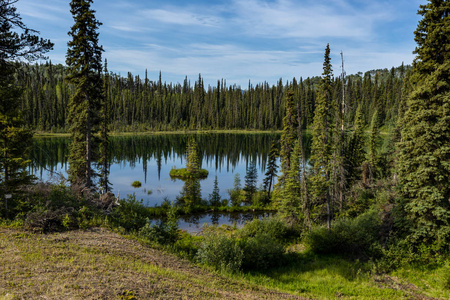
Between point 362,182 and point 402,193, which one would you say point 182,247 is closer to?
point 402,193

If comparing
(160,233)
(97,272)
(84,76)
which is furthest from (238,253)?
(84,76)

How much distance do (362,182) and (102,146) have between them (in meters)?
31.1

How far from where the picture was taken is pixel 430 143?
16.0m

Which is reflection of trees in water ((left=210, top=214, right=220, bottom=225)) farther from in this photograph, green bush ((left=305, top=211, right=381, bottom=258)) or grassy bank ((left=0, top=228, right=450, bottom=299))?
grassy bank ((left=0, top=228, right=450, bottom=299))

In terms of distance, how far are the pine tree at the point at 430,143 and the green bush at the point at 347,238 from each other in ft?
9.28

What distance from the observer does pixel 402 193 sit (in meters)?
17.5

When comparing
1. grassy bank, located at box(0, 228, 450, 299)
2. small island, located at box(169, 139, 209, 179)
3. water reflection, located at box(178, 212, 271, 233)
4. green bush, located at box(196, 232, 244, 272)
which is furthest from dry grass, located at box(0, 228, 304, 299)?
small island, located at box(169, 139, 209, 179)

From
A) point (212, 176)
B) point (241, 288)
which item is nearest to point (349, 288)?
point (241, 288)

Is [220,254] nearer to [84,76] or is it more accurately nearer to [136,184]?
[84,76]

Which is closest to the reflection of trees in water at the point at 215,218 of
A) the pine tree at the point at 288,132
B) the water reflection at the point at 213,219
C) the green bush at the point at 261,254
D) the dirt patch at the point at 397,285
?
the water reflection at the point at 213,219

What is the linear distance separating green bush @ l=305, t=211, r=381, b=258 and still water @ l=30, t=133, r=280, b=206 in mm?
18138

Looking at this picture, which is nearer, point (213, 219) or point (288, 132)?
point (213, 219)

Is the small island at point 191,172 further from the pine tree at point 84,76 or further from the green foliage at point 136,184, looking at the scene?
the pine tree at point 84,76

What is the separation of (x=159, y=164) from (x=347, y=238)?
1933 inches
